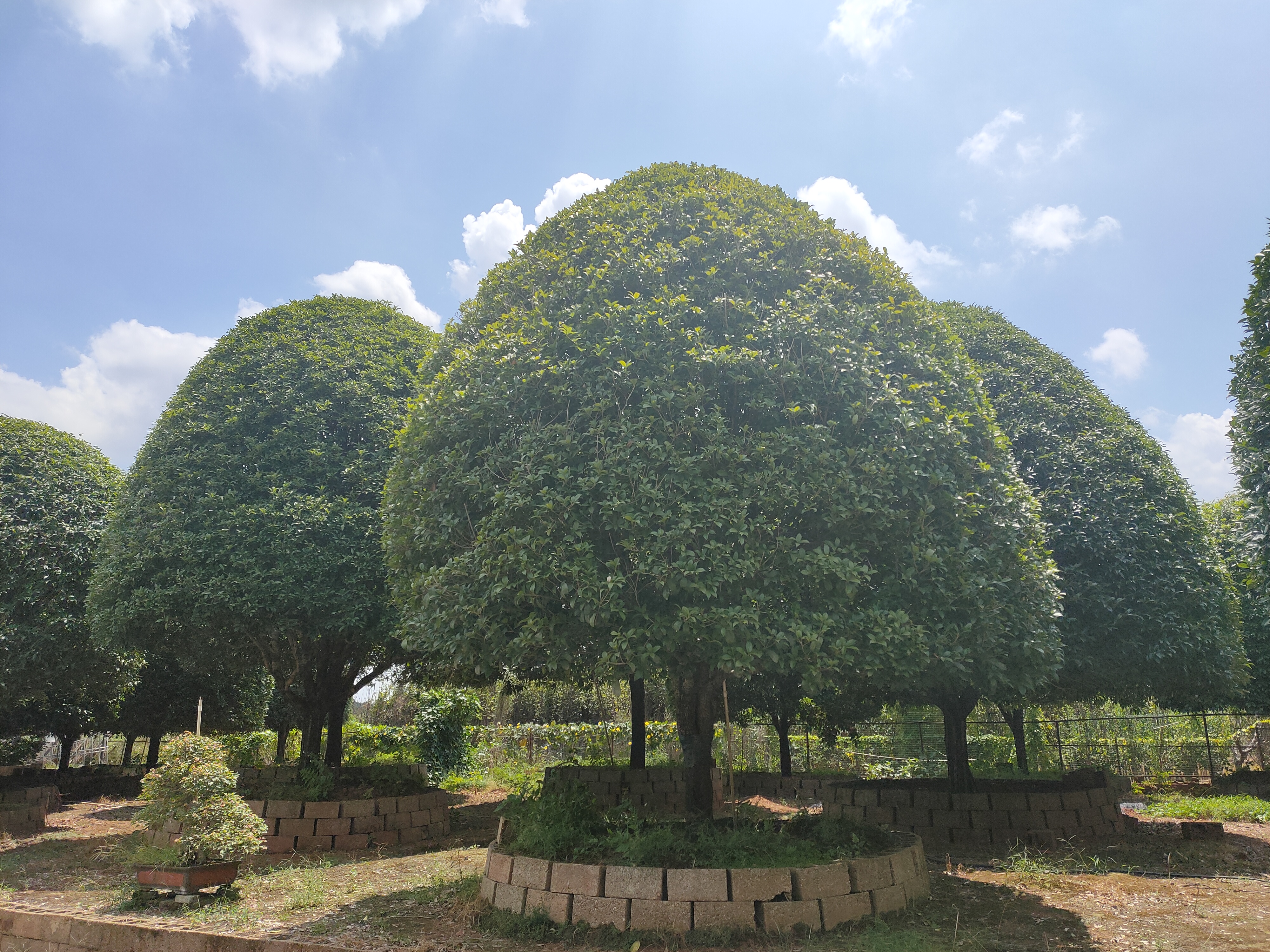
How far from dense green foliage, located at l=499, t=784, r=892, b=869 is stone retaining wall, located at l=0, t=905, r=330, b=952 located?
6.46 feet

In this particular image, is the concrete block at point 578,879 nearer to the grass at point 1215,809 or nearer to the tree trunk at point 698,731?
the tree trunk at point 698,731

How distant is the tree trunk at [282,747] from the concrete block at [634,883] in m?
14.0

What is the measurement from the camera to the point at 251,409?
11.6 m

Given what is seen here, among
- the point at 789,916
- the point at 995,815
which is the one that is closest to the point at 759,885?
the point at 789,916

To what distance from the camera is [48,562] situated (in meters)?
12.2

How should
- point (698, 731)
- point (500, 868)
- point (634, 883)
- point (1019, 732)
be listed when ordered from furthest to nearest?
1. point (1019, 732)
2. point (698, 731)
3. point (500, 868)
4. point (634, 883)

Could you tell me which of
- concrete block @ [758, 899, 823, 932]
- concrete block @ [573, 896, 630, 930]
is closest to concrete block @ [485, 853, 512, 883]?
concrete block @ [573, 896, 630, 930]

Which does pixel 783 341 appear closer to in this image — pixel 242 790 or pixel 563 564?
pixel 563 564

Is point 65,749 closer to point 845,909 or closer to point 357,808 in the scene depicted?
point 357,808

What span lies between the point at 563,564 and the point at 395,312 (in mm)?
9715

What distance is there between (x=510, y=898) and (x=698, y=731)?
248 cm

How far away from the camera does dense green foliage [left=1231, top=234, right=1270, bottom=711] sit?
7.69 meters

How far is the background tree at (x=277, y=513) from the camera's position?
406 inches

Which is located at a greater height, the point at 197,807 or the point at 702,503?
the point at 702,503
